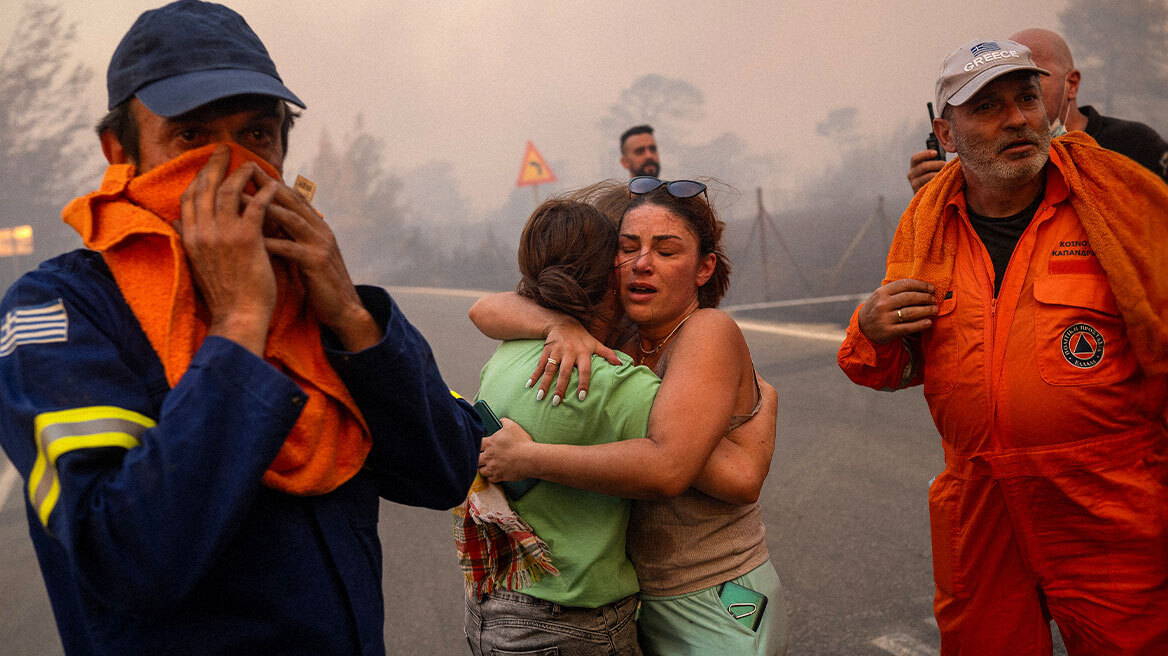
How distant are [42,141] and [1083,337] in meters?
19.3

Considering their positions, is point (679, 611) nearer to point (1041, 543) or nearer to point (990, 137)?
point (1041, 543)

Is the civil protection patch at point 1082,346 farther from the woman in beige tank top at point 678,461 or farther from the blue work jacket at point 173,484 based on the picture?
the blue work jacket at point 173,484

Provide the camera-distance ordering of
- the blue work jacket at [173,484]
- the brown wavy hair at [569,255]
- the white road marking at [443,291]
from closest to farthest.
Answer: the blue work jacket at [173,484] → the brown wavy hair at [569,255] → the white road marking at [443,291]

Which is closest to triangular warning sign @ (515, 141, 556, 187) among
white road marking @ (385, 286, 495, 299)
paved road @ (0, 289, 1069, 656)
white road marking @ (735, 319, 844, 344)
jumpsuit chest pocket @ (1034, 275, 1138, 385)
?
white road marking @ (735, 319, 844, 344)

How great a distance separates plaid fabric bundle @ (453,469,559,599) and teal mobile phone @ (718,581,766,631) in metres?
0.41

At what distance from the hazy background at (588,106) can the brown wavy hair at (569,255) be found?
14688 millimetres

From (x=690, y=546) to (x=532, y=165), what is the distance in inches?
451

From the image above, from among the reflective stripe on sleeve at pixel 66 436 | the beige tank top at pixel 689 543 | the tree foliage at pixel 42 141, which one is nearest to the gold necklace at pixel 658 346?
the beige tank top at pixel 689 543

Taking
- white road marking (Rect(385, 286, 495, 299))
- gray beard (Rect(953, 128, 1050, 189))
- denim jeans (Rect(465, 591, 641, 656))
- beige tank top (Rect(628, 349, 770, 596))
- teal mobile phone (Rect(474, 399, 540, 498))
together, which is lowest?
white road marking (Rect(385, 286, 495, 299))

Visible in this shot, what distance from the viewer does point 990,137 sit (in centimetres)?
240

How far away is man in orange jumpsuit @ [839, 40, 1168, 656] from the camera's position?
2152 mm

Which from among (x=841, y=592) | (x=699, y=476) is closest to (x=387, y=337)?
(x=699, y=476)

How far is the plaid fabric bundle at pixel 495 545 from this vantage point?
6.22 ft

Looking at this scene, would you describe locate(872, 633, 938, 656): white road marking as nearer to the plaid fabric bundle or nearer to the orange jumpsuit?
the orange jumpsuit
